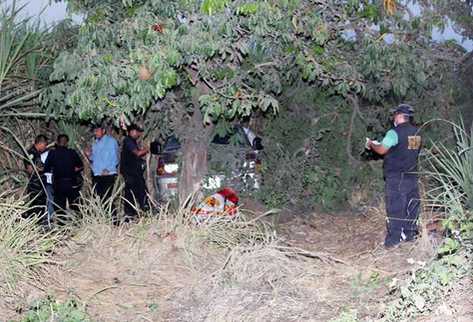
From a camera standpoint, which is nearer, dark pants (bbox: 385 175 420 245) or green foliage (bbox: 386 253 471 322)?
green foliage (bbox: 386 253 471 322)

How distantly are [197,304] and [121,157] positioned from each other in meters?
5.60

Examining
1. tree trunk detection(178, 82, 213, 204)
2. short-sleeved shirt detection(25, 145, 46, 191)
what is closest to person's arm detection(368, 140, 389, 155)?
tree trunk detection(178, 82, 213, 204)

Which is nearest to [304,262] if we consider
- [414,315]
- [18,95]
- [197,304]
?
[197,304]

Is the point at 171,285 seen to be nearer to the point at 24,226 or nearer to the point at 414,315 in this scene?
the point at 24,226

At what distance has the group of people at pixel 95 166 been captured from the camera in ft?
45.1

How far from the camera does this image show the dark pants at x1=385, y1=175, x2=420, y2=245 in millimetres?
11000

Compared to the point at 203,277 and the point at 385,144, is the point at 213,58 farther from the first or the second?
the point at 203,277

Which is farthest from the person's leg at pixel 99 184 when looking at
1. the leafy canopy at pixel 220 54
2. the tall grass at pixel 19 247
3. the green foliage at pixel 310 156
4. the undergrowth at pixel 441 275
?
the undergrowth at pixel 441 275

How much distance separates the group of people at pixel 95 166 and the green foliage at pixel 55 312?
16.4 ft

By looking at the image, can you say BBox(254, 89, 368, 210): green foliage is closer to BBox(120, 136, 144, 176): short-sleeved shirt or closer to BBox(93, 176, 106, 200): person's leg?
BBox(120, 136, 144, 176): short-sleeved shirt

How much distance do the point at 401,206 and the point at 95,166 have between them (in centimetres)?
496

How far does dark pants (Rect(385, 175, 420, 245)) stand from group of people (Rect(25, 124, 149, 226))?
3740 mm

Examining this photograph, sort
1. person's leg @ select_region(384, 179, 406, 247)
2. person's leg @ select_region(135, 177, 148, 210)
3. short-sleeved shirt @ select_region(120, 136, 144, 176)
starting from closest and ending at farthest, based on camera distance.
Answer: person's leg @ select_region(384, 179, 406, 247) → person's leg @ select_region(135, 177, 148, 210) → short-sleeved shirt @ select_region(120, 136, 144, 176)

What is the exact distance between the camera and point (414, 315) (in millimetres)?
7117
